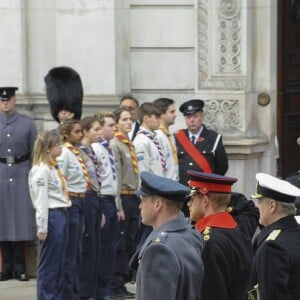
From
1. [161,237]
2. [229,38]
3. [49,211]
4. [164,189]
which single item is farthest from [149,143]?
[161,237]

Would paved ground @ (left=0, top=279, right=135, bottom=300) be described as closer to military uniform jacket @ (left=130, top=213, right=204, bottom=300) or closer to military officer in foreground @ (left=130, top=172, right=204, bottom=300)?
military officer in foreground @ (left=130, top=172, right=204, bottom=300)

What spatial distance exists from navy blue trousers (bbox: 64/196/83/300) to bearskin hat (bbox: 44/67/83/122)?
1724 mm

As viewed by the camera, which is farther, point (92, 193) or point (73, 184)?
point (92, 193)

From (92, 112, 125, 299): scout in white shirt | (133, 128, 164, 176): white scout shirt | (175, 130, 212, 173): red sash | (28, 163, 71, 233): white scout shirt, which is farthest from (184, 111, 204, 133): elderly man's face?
(28, 163, 71, 233): white scout shirt

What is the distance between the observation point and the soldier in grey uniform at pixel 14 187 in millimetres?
12586

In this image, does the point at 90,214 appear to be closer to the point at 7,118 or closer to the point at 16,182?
the point at 16,182

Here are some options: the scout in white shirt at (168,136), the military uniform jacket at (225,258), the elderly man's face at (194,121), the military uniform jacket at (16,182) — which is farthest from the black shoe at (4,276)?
the military uniform jacket at (225,258)

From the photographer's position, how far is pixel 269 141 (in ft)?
46.9

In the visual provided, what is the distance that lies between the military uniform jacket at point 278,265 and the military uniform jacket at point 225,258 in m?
0.17

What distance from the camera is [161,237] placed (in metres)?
5.85

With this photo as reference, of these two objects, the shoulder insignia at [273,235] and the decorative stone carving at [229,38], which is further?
the decorative stone carving at [229,38]

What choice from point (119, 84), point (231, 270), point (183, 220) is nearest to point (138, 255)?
point (183, 220)

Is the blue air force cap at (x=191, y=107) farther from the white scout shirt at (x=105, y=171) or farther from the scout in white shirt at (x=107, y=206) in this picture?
the white scout shirt at (x=105, y=171)

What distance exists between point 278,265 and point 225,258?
0.39 m
